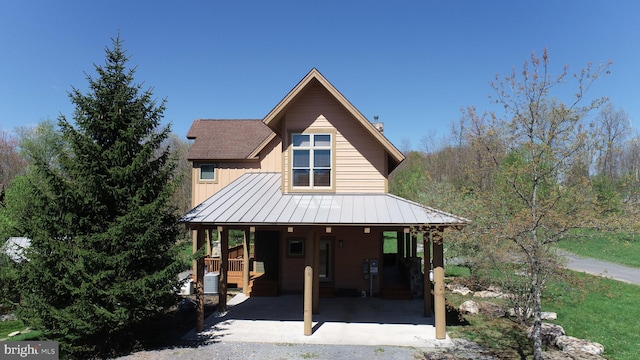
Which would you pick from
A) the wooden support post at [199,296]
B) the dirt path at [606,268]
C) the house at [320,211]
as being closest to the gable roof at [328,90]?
the house at [320,211]

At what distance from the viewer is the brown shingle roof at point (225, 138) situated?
60.2 ft

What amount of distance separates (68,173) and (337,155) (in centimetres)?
786

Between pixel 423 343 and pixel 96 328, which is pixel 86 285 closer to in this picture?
pixel 96 328

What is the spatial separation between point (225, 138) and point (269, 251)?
748cm

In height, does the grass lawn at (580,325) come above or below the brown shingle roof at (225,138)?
below

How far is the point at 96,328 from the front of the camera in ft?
26.3

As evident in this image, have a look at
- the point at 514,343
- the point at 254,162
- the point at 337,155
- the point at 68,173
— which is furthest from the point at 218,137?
the point at 514,343

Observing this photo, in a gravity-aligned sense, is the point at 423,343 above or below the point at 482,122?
below

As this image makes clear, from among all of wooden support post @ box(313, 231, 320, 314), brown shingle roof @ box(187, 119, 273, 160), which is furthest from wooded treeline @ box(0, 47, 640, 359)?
brown shingle roof @ box(187, 119, 273, 160)

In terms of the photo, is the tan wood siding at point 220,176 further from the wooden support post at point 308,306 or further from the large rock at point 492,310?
the large rock at point 492,310

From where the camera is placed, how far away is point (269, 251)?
50.8ft

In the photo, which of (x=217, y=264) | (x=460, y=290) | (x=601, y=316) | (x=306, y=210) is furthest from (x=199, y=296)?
(x=601, y=316)

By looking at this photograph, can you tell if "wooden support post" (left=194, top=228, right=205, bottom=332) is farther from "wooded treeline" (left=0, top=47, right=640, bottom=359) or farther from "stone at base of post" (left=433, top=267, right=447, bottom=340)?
"stone at base of post" (left=433, top=267, right=447, bottom=340)

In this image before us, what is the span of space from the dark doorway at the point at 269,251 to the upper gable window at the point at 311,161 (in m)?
3.46
